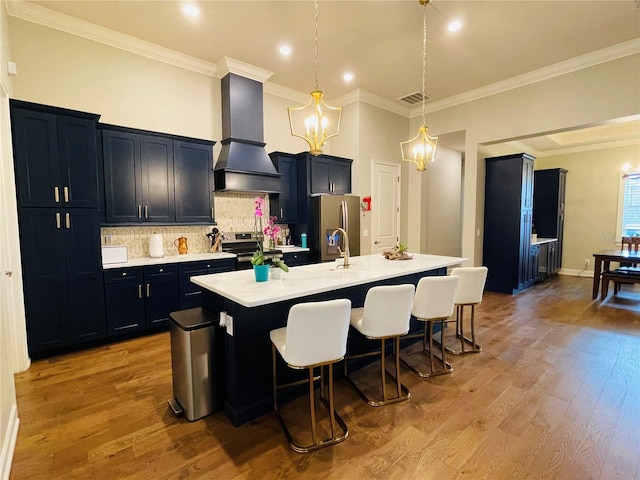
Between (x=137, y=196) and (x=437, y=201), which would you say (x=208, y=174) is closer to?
(x=137, y=196)

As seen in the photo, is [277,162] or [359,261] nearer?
[359,261]

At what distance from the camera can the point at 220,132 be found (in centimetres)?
473

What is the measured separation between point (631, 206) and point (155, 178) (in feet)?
30.9

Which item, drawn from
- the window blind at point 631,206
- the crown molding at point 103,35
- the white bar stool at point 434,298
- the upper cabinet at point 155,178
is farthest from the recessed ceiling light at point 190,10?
the window blind at point 631,206

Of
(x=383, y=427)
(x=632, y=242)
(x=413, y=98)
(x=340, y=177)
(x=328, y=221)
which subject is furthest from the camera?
(x=632, y=242)

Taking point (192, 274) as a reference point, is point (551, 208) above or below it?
above

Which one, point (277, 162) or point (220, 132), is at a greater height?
point (220, 132)

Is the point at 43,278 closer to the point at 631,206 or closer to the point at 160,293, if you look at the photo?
the point at 160,293

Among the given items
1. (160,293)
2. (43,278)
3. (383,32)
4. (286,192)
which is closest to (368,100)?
(383,32)

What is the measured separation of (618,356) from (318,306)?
3456 mm

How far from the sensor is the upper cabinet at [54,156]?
298 centimetres

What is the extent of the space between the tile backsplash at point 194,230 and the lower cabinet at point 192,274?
56 cm

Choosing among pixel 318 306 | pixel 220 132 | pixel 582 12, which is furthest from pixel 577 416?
pixel 220 132

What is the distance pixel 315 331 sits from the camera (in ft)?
6.20
